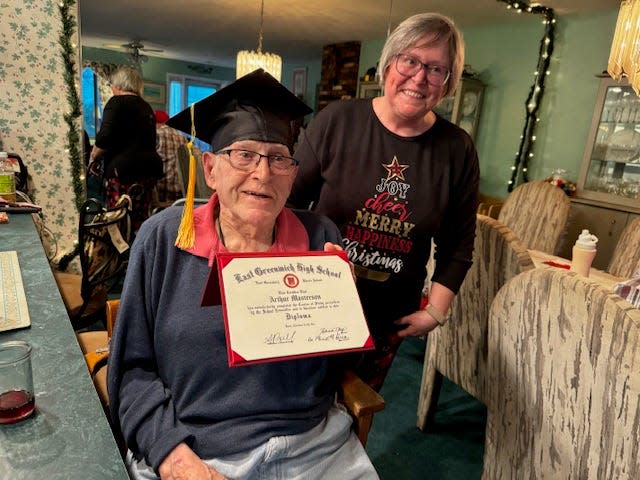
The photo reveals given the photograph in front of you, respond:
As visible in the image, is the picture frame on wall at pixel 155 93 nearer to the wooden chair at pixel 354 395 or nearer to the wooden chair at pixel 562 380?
the wooden chair at pixel 354 395

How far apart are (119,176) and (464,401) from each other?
292 cm

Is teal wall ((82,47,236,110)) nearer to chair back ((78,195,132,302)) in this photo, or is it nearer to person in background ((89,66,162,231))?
person in background ((89,66,162,231))

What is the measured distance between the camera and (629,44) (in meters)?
1.65

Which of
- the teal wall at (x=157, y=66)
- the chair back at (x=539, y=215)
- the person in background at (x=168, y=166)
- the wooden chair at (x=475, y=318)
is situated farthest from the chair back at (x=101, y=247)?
the teal wall at (x=157, y=66)

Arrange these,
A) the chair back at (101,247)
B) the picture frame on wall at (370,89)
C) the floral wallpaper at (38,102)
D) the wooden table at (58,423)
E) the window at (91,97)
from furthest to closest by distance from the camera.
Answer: the window at (91,97) → the picture frame on wall at (370,89) → the floral wallpaper at (38,102) → the chair back at (101,247) → the wooden table at (58,423)

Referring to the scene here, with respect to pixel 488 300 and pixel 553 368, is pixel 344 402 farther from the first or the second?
pixel 488 300

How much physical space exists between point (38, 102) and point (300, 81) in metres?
6.50

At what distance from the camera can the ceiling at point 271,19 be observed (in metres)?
4.25

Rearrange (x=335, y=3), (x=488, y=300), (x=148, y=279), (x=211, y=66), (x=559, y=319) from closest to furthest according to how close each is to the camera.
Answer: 1. (x=559, y=319)
2. (x=148, y=279)
3. (x=488, y=300)
4. (x=335, y=3)
5. (x=211, y=66)

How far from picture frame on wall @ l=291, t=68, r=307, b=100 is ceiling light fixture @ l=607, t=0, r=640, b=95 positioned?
7174 millimetres

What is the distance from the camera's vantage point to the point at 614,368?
0.73 m

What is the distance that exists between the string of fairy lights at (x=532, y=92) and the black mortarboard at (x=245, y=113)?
3.65m

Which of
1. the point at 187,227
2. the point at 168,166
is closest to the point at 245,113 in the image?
the point at 187,227

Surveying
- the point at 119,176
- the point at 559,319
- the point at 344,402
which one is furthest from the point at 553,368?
the point at 119,176
